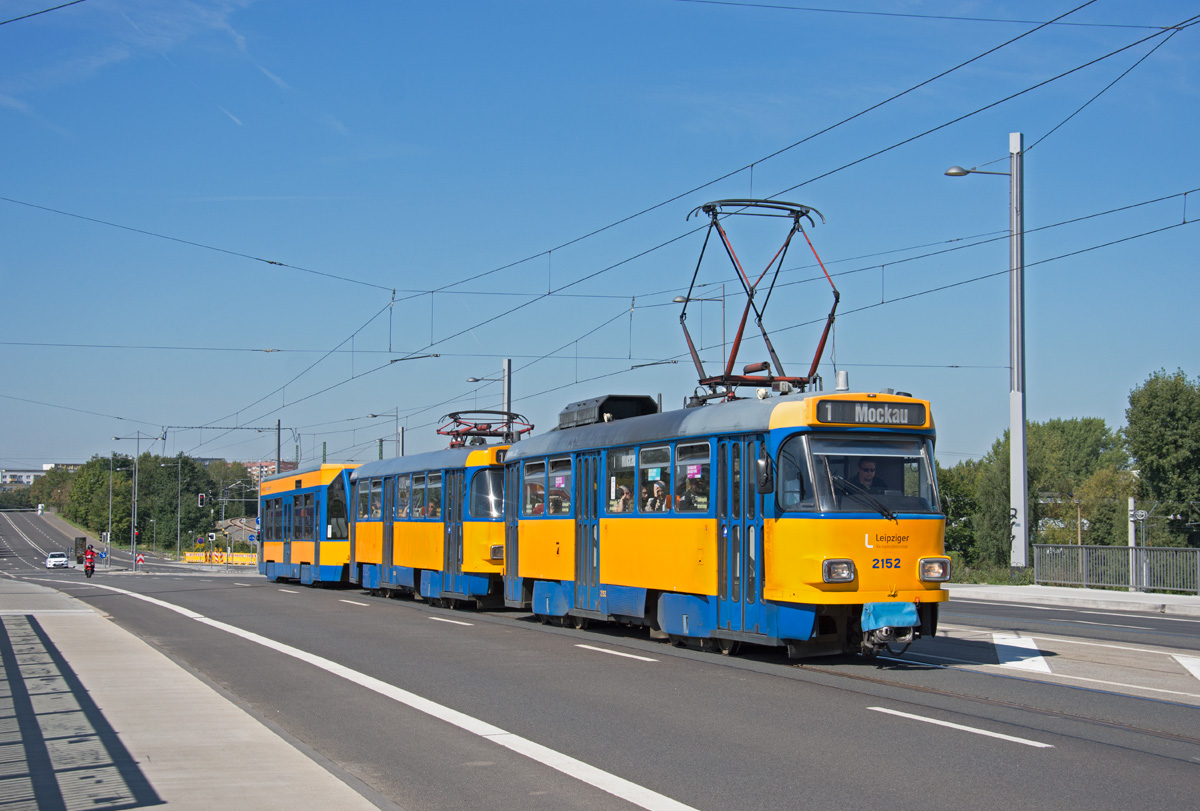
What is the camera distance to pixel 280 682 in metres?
12.6

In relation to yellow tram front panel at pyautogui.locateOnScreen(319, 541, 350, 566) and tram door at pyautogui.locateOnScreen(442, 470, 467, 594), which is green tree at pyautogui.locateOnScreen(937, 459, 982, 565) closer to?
yellow tram front panel at pyautogui.locateOnScreen(319, 541, 350, 566)

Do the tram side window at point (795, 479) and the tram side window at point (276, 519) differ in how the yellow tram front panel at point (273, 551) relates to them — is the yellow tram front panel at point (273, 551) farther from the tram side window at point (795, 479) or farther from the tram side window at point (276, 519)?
the tram side window at point (795, 479)

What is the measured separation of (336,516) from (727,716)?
24.7m

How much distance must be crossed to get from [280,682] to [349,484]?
20144 mm

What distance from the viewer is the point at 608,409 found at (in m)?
19.3

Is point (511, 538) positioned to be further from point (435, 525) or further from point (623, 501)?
point (623, 501)

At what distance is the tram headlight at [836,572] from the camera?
1278 centimetres

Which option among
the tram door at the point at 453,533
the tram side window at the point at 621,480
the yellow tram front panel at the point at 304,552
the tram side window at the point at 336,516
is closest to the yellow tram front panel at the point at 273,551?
the yellow tram front panel at the point at 304,552

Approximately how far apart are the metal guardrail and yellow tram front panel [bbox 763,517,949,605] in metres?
21.3

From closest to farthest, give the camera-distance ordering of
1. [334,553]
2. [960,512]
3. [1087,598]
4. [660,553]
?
[660,553]
[1087,598]
[334,553]
[960,512]

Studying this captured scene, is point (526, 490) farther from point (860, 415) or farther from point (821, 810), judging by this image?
point (821, 810)

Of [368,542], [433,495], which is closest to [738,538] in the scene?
[433,495]

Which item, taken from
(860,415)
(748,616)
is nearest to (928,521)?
(860,415)

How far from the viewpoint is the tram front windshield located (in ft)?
43.3
